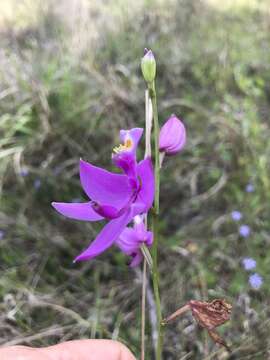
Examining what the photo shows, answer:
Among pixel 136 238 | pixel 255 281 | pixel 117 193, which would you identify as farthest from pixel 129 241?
pixel 255 281

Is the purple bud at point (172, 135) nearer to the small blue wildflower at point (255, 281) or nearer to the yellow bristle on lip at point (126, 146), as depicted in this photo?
the yellow bristle on lip at point (126, 146)

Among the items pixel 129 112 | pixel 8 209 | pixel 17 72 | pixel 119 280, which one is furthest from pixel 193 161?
pixel 17 72

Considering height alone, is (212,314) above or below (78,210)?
below

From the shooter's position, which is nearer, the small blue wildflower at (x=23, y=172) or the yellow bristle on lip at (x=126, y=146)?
the yellow bristle on lip at (x=126, y=146)

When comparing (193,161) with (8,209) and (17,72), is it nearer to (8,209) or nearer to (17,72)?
(8,209)

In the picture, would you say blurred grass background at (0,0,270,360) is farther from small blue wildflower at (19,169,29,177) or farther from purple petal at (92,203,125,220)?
purple petal at (92,203,125,220)

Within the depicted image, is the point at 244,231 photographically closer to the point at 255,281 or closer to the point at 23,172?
the point at 255,281

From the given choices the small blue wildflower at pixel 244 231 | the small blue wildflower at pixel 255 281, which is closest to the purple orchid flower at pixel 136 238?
the small blue wildflower at pixel 255 281

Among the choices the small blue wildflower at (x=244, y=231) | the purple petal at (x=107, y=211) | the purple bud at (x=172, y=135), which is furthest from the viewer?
the small blue wildflower at (x=244, y=231)
